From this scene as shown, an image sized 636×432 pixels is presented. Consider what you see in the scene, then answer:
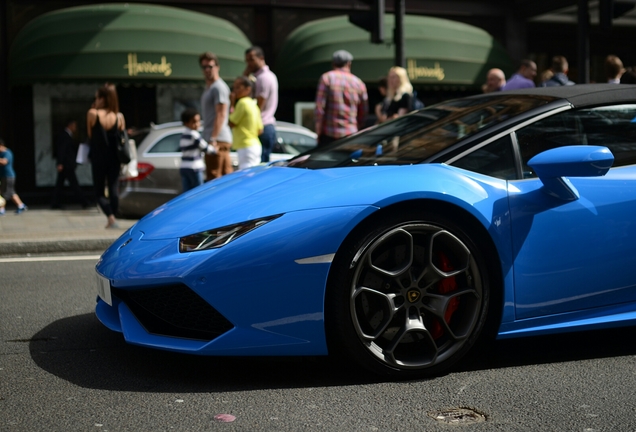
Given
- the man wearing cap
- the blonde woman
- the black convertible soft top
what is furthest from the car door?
the man wearing cap

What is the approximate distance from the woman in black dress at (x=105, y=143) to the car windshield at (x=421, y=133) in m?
5.67

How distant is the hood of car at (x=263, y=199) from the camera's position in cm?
359

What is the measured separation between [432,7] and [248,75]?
29.8 ft

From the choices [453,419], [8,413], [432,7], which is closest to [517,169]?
[453,419]

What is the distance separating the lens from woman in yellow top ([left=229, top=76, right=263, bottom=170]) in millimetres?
9180

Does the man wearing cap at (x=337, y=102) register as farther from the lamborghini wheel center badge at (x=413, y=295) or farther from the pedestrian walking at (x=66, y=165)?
the pedestrian walking at (x=66, y=165)

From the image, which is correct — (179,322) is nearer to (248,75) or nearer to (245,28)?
Answer: (248,75)

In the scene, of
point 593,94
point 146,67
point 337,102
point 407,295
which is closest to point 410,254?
point 407,295

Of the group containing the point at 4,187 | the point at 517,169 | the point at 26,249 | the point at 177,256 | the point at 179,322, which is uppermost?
the point at 517,169

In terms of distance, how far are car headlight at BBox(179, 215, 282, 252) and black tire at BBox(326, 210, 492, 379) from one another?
368mm

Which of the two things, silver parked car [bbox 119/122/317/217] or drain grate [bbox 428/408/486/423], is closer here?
drain grate [bbox 428/408/486/423]

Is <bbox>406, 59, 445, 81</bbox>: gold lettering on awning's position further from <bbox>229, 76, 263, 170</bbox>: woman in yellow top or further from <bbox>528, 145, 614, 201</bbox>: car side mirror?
<bbox>528, 145, 614, 201</bbox>: car side mirror

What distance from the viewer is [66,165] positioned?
49.4 feet

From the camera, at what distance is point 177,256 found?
3512 millimetres
